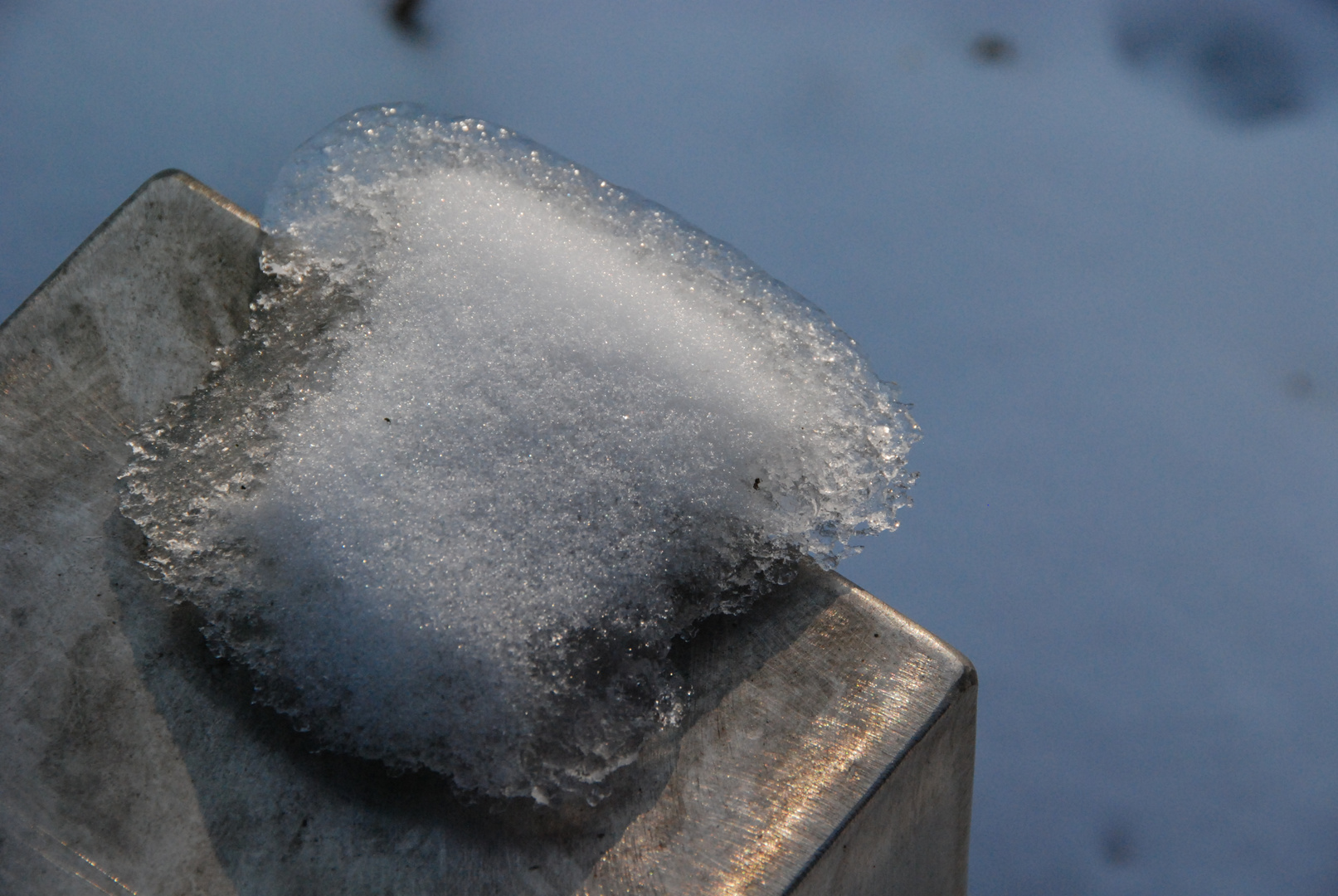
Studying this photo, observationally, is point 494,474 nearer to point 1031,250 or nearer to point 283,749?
point 283,749

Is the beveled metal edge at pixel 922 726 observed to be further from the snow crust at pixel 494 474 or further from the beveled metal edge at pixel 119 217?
the beveled metal edge at pixel 119 217

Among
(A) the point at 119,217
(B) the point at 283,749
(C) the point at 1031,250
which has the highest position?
(C) the point at 1031,250

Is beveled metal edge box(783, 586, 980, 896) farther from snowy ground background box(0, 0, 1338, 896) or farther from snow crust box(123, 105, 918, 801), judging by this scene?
snowy ground background box(0, 0, 1338, 896)

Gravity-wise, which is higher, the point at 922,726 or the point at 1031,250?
the point at 1031,250

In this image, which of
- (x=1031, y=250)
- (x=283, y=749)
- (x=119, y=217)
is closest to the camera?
(x=283, y=749)

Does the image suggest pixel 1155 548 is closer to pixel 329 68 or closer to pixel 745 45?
pixel 745 45

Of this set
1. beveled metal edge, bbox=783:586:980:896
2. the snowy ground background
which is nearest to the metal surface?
beveled metal edge, bbox=783:586:980:896

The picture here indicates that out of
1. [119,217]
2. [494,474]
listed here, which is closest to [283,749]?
[494,474]

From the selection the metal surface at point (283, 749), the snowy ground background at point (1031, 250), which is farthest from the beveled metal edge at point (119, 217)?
the snowy ground background at point (1031, 250)
